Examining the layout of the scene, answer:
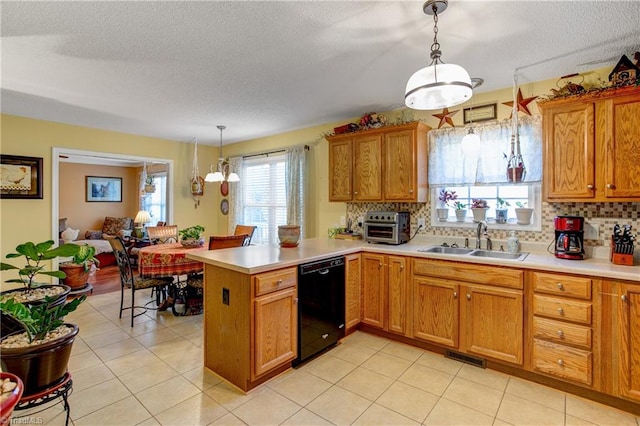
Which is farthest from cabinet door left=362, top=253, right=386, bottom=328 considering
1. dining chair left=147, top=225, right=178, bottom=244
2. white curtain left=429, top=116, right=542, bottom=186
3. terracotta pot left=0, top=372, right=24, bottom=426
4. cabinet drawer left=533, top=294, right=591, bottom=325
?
dining chair left=147, top=225, right=178, bottom=244

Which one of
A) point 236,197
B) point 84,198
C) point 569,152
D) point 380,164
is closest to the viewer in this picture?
point 569,152

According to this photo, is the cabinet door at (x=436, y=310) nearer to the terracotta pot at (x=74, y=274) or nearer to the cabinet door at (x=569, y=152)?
the cabinet door at (x=569, y=152)

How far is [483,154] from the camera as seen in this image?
3.10 metres

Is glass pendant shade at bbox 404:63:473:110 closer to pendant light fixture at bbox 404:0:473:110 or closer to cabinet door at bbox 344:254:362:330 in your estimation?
pendant light fixture at bbox 404:0:473:110

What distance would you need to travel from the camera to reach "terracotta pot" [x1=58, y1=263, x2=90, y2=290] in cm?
461

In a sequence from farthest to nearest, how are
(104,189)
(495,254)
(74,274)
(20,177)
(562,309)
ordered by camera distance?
(104,189), (74,274), (20,177), (495,254), (562,309)

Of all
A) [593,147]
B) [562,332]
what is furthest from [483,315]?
[593,147]

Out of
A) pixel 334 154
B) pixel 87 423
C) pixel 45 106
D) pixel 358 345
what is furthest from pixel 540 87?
pixel 45 106

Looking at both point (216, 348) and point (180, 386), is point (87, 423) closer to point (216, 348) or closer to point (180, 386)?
point (180, 386)

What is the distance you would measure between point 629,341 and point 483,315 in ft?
2.75

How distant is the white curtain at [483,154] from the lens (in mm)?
2848

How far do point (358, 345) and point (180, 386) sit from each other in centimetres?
153

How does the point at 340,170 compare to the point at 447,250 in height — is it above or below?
above

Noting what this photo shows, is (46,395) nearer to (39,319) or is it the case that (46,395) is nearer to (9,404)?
(39,319)
